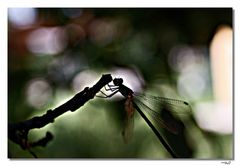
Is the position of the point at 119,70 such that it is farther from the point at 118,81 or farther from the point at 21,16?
the point at 21,16

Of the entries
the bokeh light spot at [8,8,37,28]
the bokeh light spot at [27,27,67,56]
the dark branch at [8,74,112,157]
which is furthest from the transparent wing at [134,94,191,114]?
the bokeh light spot at [8,8,37,28]

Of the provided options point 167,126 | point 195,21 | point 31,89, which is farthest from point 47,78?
point 195,21

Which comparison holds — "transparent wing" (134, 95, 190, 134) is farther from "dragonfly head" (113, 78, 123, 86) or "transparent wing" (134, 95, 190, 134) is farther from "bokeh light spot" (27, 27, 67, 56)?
"bokeh light spot" (27, 27, 67, 56)

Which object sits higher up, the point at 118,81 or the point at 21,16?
the point at 21,16

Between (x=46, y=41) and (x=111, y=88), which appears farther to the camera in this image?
(x=46, y=41)

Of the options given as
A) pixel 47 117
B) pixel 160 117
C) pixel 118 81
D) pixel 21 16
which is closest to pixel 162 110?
pixel 160 117

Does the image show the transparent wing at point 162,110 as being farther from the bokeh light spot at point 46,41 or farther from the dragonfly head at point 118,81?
the bokeh light spot at point 46,41
